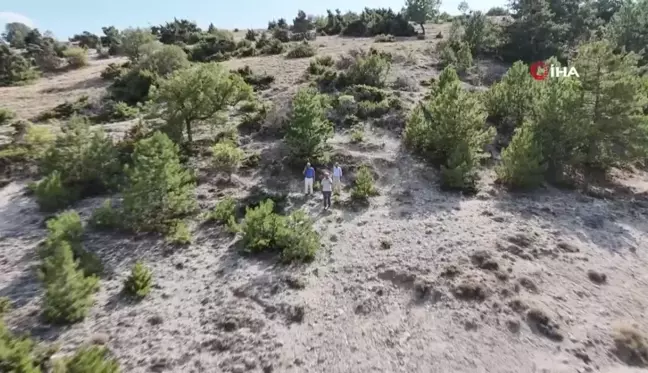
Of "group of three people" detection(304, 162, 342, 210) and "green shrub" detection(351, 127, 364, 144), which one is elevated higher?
"green shrub" detection(351, 127, 364, 144)

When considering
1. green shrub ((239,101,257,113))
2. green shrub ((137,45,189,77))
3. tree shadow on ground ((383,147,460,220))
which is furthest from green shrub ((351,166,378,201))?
green shrub ((137,45,189,77))

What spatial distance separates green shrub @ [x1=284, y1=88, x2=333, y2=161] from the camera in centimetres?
1841

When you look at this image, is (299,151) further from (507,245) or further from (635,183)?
(635,183)

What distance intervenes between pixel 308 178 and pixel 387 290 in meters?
6.32

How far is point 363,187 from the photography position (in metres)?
16.9

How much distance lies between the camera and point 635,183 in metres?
20.6

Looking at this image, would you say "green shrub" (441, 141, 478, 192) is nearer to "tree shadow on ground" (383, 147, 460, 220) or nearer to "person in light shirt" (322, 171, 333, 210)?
"tree shadow on ground" (383, 147, 460, 220)

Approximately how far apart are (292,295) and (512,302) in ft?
19.1

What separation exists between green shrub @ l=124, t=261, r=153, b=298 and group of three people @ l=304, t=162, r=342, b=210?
6.85 m

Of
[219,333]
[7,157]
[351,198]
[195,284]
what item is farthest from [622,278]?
[7,157]

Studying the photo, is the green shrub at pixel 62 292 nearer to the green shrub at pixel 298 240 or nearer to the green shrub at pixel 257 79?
the green shrub at pixel 298 240

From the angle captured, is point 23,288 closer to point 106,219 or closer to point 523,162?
point 106,219

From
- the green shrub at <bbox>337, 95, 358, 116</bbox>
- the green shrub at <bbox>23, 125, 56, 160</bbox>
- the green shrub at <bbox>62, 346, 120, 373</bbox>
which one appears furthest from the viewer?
the green shrub at <bbox>337, 95, 358, 116</bbox>

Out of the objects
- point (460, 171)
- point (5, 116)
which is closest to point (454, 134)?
point (460, 171)
